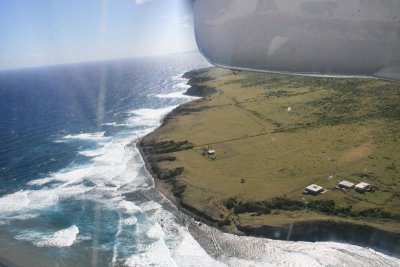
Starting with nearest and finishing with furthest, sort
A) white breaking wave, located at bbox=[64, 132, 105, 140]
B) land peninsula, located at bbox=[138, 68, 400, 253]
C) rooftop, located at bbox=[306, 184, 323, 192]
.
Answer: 1. land peninsula, located at bbox=[138, 68, 400, 253]
2. rooftop, located at bbox=[306, 184, 323, 192]
3. white breaking wave, located at bbox=[64, 132, 105, 140]

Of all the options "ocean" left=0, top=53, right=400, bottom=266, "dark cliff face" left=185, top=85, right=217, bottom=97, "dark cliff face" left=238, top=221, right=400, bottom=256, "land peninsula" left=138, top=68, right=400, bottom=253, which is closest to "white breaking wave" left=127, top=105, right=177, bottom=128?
"land peninsula" left=138, top=68, right=400, bottom=253

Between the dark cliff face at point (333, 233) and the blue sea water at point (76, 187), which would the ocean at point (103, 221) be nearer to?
the blue sea water at point (76, 187)

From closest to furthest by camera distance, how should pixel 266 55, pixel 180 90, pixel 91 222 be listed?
pixel 266 55 → pixel 91 222 → pixel 180 90

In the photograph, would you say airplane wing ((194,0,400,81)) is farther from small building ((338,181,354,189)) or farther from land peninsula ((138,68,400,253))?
small building ((338,181,354,189))

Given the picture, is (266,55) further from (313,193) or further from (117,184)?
(117,184)

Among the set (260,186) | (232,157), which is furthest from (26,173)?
(260,186)

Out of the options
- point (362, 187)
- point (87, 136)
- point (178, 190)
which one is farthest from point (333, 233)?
point (87, 136)
